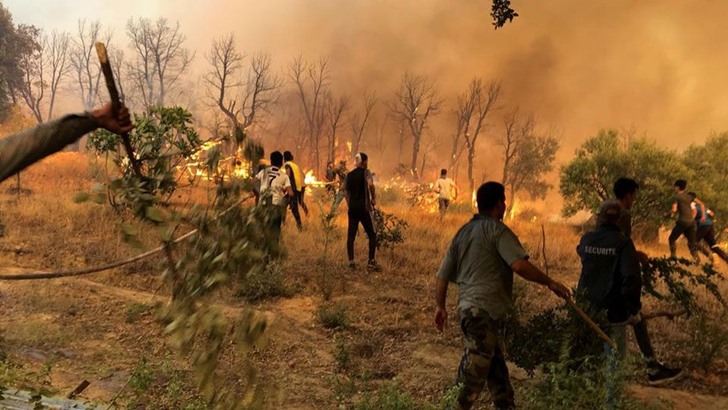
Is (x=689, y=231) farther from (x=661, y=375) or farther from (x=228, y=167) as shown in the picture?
(x=228, y=167)

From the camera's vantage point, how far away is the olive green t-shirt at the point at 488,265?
3518 mm

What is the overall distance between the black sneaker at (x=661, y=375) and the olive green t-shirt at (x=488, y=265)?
7.13 feet

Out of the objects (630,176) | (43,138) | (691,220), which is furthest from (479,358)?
(630,176)

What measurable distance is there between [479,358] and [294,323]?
10.6 feet

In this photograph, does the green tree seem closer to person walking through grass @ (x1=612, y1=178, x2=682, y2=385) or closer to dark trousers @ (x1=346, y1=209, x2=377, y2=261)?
dark trousers @ (x1=346, y1=209, x2=377, y2=261)

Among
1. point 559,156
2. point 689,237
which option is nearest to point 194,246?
point 689,237

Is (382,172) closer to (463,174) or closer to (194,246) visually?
(463,174)

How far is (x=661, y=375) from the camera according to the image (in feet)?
16.0

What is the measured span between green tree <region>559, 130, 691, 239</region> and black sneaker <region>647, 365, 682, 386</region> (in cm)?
1472

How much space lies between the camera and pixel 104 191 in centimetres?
152

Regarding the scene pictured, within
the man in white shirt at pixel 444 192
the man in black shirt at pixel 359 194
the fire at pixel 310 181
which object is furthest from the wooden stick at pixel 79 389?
the man in white shirt at pixel 444 192

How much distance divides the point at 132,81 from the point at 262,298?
70119 millimetres

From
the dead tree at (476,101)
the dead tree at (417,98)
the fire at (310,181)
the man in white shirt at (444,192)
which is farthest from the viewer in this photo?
the dead tree at (417,98)

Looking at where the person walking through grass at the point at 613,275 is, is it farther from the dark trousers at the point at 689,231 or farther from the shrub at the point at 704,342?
the dark trousers at the point at 689,231
